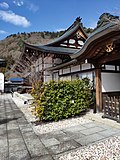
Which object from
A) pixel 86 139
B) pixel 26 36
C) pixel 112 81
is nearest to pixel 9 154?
pixel 86 139

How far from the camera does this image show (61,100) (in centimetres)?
614

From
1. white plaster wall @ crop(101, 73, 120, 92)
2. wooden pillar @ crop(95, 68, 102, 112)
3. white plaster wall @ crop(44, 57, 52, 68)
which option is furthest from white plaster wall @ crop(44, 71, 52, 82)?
wooden pillar @ crop(95, 68, 102, 112)

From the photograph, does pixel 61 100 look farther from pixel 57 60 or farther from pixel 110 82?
pixel 57 60

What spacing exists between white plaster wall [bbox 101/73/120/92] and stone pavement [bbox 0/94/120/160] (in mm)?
2963

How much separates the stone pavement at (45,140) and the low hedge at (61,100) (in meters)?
0.87

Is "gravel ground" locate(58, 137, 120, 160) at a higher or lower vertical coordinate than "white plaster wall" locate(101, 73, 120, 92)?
lower

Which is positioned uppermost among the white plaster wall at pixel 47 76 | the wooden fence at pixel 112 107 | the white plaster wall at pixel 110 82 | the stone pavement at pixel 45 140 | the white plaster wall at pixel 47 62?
the white plaster wall at pixel 47 62

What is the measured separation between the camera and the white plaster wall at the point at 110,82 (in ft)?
25.7

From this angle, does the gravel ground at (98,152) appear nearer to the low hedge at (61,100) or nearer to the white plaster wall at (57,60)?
the low hedge at (61,100)

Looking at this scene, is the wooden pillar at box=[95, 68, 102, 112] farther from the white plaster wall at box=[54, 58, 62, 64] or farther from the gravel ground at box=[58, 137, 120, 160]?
the white plaster wall at box=[54, 58, 62, 64]

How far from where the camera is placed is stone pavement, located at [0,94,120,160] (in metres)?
3.30

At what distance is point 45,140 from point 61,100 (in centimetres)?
226

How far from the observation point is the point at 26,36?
7294 centimetres

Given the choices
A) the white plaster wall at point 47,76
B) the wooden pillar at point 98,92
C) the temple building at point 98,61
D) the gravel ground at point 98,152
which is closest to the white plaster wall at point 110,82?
the temple building at point 98,61
